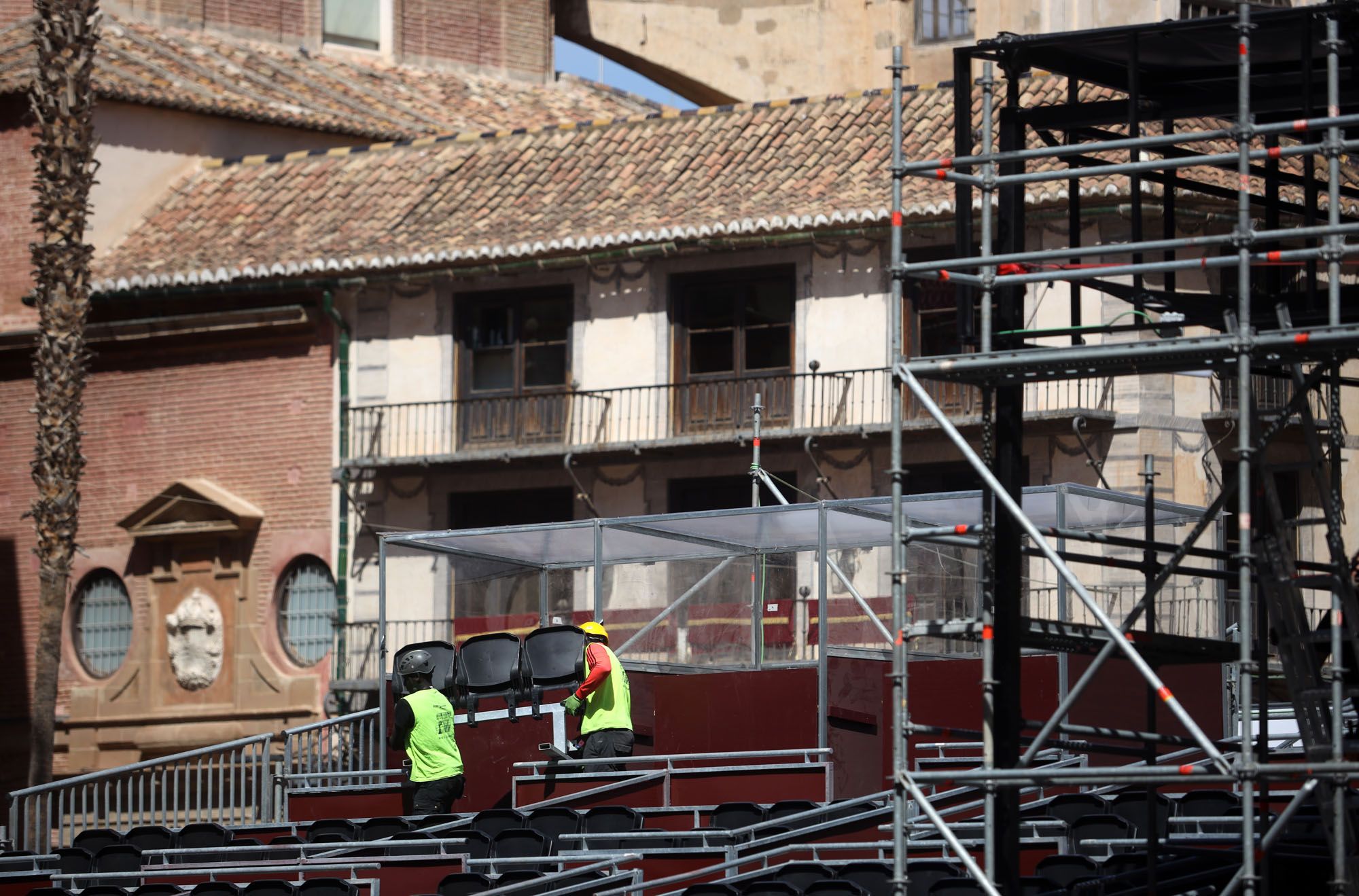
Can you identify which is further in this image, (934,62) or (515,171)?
(934,62)

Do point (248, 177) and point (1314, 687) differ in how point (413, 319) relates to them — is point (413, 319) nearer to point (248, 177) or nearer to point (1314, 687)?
point (248, 177)

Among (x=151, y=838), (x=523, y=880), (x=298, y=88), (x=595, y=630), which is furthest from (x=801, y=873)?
(x=298, y=88)

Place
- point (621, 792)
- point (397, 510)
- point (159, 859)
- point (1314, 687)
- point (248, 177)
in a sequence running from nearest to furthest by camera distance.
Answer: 1. point (1314, 687)
2. point (159, 859)
3. point (621, 792)
4. point (397, 510)
5. point (248, 177)

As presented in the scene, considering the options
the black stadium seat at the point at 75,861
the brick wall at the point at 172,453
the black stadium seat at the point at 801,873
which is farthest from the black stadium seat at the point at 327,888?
the brick wall at the point at 172,453

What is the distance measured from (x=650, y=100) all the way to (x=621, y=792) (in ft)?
79.3

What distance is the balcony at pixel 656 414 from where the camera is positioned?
28656 millimetres

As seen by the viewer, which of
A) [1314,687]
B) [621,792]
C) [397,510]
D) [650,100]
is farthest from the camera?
[650,100]

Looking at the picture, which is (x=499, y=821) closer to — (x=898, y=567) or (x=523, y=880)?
(x=523, y=880)

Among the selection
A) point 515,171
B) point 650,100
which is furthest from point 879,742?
point 650,100

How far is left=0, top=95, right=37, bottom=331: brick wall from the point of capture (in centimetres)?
3312

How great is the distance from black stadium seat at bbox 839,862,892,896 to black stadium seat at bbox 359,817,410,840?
4650 mm

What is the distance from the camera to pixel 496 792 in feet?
69.5

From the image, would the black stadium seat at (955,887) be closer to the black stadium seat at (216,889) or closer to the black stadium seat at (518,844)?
the black stadium seat at (518,844)

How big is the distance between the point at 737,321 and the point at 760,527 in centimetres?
899
